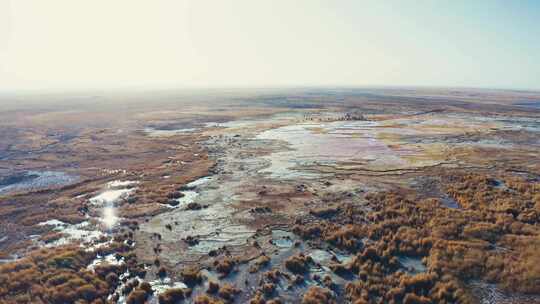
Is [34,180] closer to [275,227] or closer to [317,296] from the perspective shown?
[275,227]

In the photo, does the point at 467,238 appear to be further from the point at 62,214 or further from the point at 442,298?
the point at 62,214

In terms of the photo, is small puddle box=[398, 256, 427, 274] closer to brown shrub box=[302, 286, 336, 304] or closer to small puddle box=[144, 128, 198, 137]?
brown shrub box=[302, 286, 336, 304]

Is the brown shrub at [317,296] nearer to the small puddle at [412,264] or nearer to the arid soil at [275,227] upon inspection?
the arid soil at [275,227]

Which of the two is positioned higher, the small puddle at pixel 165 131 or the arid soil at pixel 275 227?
the small puddle at pixel 165 131

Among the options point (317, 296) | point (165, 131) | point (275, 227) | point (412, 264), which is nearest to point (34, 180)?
point (275, 227)

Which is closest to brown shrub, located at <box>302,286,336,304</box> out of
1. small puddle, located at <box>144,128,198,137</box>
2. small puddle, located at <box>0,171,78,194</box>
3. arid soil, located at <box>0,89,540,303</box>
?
arid soil, located at <box>0,89,540,303</box>

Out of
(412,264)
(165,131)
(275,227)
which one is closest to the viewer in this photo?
(412,264)

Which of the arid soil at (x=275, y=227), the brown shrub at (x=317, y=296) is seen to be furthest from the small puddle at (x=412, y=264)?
the brown shrub at (x=317, y=296)

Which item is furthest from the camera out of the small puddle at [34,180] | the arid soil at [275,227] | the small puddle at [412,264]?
the small puddle at [34,180]
